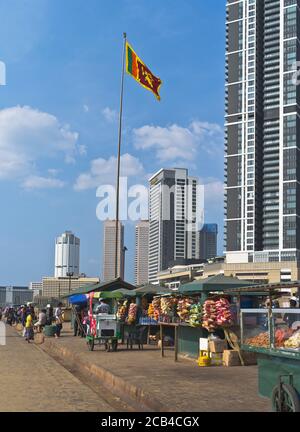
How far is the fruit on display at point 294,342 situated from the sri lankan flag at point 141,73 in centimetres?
2881

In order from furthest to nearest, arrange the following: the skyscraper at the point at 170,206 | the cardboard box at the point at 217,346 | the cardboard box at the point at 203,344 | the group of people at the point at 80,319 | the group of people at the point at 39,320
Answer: the skyscraper at the point at 170,206, the group of people at the point at 39,320, the group of people at the point at 80,319, the cardboard box at the point at 203,344, the cardboard box at the point at 217,346

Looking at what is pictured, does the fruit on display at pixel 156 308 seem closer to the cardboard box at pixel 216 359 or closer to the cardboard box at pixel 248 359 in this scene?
the cardboard box at pixel 216 359

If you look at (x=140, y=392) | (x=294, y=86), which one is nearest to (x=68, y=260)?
(x=294, y=86)

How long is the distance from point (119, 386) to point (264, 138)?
161m

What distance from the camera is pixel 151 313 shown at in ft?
69.9

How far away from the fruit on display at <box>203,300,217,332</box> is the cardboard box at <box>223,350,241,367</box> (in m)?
0.79

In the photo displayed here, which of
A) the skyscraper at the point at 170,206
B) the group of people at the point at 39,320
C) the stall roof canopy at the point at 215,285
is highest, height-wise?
the skyscraper at the point at 170,206

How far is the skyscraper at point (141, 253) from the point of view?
134 meters

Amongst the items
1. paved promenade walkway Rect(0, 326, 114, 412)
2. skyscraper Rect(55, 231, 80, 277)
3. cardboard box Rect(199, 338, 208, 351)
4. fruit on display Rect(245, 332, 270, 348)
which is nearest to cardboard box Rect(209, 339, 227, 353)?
cardboard box Rect(199, 338, 208, 351)

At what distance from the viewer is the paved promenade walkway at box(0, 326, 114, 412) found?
9.34 metres

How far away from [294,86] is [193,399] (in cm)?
16042

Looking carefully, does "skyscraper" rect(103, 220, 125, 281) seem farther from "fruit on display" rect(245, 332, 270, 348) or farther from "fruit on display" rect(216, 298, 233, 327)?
"fruit on display" rect(245, 332, 270, 348)

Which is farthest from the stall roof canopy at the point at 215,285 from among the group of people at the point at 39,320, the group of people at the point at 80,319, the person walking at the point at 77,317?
the group of people at the point at 39,320
